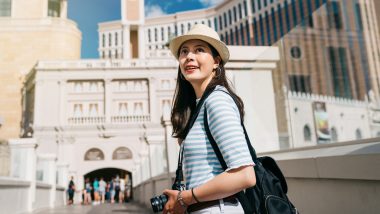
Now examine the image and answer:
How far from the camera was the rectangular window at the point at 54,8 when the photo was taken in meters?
41.8

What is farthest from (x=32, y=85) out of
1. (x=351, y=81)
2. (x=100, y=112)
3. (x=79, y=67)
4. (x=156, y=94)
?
(x=351, y=81)

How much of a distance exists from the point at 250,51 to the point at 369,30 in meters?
2.39

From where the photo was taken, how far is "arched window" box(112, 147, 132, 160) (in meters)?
31.3

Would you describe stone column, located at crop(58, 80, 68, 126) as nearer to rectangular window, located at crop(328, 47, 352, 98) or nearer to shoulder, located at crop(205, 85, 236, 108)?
rectangular window, located at crop(328, 47, 352, 98)

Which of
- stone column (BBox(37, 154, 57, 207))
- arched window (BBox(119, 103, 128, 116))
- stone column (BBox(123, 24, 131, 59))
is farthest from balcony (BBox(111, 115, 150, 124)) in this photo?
stone column (BBox(37, 154, 57, 207))

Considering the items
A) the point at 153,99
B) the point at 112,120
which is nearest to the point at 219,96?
the point at 112,120

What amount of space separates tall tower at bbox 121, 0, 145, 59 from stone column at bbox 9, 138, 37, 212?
31.9 m

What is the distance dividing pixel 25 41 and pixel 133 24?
11996mm

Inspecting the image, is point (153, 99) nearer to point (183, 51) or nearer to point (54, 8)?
point (54, 8)

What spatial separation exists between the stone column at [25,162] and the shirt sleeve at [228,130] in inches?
343

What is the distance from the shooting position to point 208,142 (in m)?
1.47

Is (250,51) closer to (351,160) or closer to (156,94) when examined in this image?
(351,160)

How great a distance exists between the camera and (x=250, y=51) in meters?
4.45

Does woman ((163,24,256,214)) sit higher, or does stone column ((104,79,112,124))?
stone column ((104,79,112,124))
